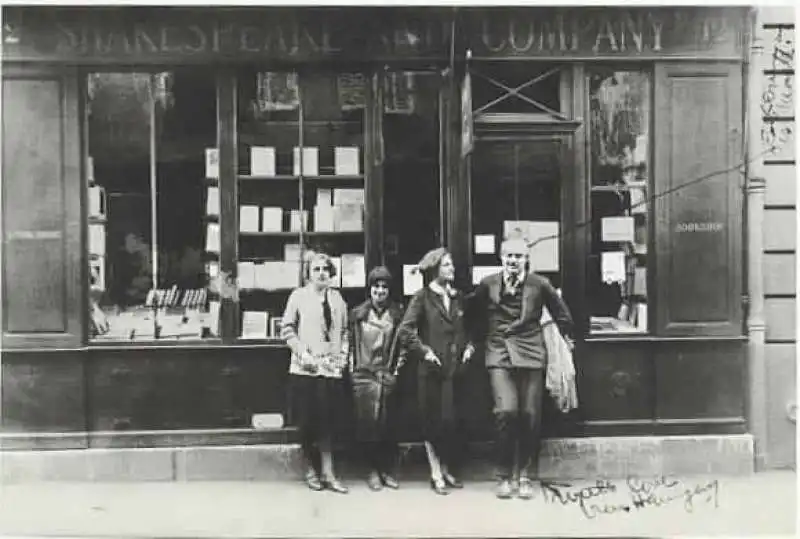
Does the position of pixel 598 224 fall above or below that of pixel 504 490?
above

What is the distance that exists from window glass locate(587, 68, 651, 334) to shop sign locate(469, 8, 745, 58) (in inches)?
9.1

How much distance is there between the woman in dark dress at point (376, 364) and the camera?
32.2ft

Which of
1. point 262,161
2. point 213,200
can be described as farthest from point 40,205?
point 262,161

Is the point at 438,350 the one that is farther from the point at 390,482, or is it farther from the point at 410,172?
the point at 410,172

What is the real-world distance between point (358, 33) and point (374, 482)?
349cm

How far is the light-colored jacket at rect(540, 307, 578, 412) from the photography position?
993cm

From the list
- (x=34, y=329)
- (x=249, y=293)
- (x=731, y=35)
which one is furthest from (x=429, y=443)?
(x=731, y=35)

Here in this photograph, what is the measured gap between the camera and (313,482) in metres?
9.84

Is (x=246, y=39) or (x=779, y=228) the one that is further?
(x=779, y=228)

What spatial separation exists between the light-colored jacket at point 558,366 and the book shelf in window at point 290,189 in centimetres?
152

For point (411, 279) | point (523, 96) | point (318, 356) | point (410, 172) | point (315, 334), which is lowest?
point (318, 356)

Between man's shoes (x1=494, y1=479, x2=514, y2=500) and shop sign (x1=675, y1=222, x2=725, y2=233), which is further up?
shop sign (x1=675, y1=222, x2=725, y2=233)

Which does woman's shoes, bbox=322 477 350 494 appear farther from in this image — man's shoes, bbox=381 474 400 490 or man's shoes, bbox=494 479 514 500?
man's shoes, bbox=494 479 514 500
